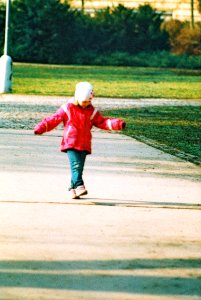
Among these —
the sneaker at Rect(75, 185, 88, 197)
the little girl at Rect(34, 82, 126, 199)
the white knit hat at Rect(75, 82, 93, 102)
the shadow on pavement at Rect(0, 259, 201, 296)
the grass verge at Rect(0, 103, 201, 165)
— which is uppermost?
the white knit hat at Rect(75, 82, 93, 102)

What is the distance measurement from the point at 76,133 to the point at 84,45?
68.6 metres

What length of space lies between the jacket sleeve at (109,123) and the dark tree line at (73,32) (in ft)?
192

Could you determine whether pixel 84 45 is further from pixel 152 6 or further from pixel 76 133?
pixel 76 133

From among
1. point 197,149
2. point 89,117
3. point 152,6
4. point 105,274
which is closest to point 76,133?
point 89,117

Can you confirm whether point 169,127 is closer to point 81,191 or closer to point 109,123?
point 109,123

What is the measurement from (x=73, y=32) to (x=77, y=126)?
6755 cm

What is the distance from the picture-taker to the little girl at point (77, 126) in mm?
9461

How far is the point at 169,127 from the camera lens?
19.5m

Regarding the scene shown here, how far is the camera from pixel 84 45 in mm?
77625

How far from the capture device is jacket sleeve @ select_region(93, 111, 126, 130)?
944cm

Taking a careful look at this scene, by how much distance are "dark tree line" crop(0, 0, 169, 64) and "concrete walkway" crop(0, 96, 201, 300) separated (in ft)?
185

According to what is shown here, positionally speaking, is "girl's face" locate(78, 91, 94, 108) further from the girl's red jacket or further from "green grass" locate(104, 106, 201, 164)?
"green grass" locate(104, 106, 201, 164)

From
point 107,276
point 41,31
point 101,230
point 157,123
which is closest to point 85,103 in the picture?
point 101,230

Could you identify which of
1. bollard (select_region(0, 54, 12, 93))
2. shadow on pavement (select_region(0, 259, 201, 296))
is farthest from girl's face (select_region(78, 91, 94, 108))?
bollard (select_region(0, 54, 12, 93))
